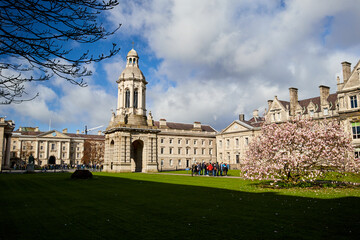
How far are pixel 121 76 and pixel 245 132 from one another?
31336 mm

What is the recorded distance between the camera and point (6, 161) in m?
56.7

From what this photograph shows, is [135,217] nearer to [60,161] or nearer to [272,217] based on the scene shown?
[272,217]

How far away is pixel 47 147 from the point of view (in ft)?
311

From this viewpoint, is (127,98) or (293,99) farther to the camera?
(293,99)

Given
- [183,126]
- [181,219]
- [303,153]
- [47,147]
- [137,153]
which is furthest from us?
[47,147]

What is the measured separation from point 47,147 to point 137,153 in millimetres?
63430

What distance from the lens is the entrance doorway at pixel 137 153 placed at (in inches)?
1745

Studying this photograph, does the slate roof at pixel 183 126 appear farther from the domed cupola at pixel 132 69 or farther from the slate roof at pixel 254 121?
the domed cupola at pixel 132 69

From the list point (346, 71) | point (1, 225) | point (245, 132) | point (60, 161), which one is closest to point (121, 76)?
point (245, 132)

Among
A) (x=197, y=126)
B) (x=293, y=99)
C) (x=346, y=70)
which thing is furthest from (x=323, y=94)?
(x=197, y=126)

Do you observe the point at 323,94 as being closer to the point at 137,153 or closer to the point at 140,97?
the point at 140,97

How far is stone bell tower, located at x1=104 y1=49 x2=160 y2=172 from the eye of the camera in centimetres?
4038

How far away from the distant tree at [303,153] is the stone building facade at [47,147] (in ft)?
282

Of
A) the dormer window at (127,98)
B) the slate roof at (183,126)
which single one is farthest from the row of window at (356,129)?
the slate roof at (183,126)
